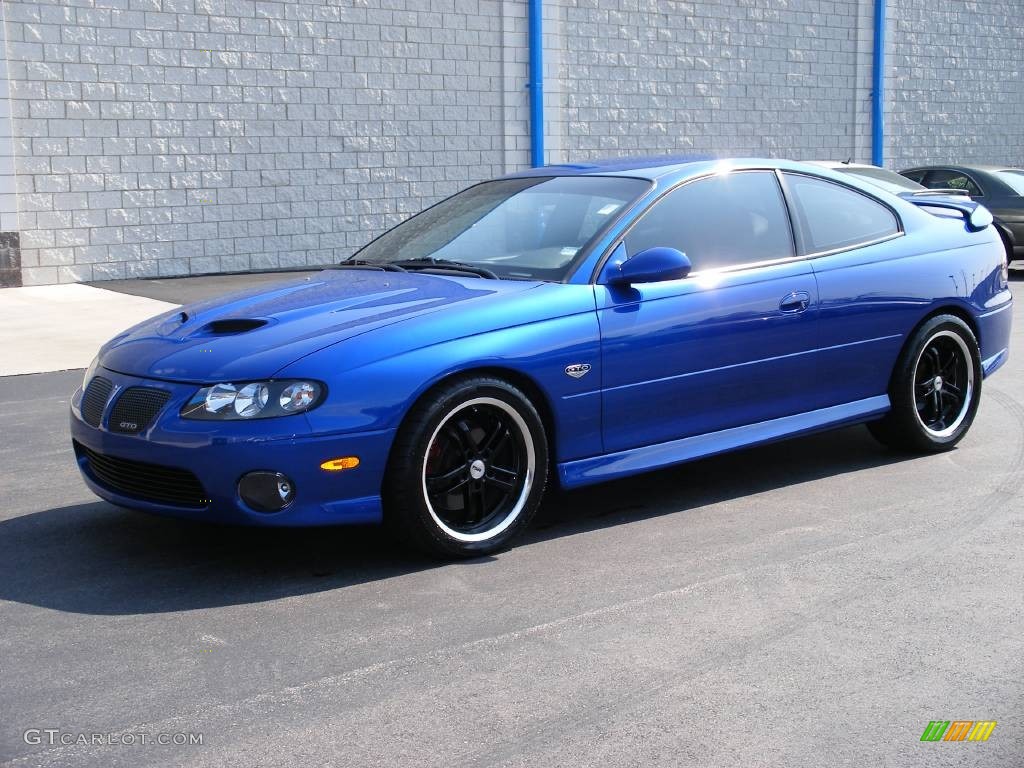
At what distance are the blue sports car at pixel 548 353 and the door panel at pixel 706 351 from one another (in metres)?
0.01

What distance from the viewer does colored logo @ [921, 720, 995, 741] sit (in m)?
3.28

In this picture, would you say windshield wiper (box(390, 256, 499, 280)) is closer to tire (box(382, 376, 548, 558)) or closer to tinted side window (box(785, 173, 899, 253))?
tire (box(382, 376, 548, 558))

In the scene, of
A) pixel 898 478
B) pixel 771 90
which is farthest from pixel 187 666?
pixel 771 90

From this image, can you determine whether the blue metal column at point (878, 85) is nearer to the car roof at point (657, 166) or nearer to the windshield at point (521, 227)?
the car roof at point (657, 166)

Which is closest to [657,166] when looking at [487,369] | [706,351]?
[706,351]

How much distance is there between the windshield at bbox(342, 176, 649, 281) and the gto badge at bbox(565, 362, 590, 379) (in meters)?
0.41

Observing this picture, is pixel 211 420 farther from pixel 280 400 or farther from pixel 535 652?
pixel 535 652

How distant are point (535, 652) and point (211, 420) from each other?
55.3 inches

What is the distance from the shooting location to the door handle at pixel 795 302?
5.69 metres

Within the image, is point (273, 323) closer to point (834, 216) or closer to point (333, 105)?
point (834, 216)

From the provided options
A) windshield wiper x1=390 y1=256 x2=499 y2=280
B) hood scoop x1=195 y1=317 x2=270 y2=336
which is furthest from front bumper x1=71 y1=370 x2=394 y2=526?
windshield wiper x1=390 y1=256 x2=499 y2=280

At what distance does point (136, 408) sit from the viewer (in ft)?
15.1

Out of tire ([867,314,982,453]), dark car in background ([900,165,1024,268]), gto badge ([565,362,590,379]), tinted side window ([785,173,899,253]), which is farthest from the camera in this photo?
dark car in background ([900,165,1024,268])

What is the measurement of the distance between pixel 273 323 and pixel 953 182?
1343 centimetres
